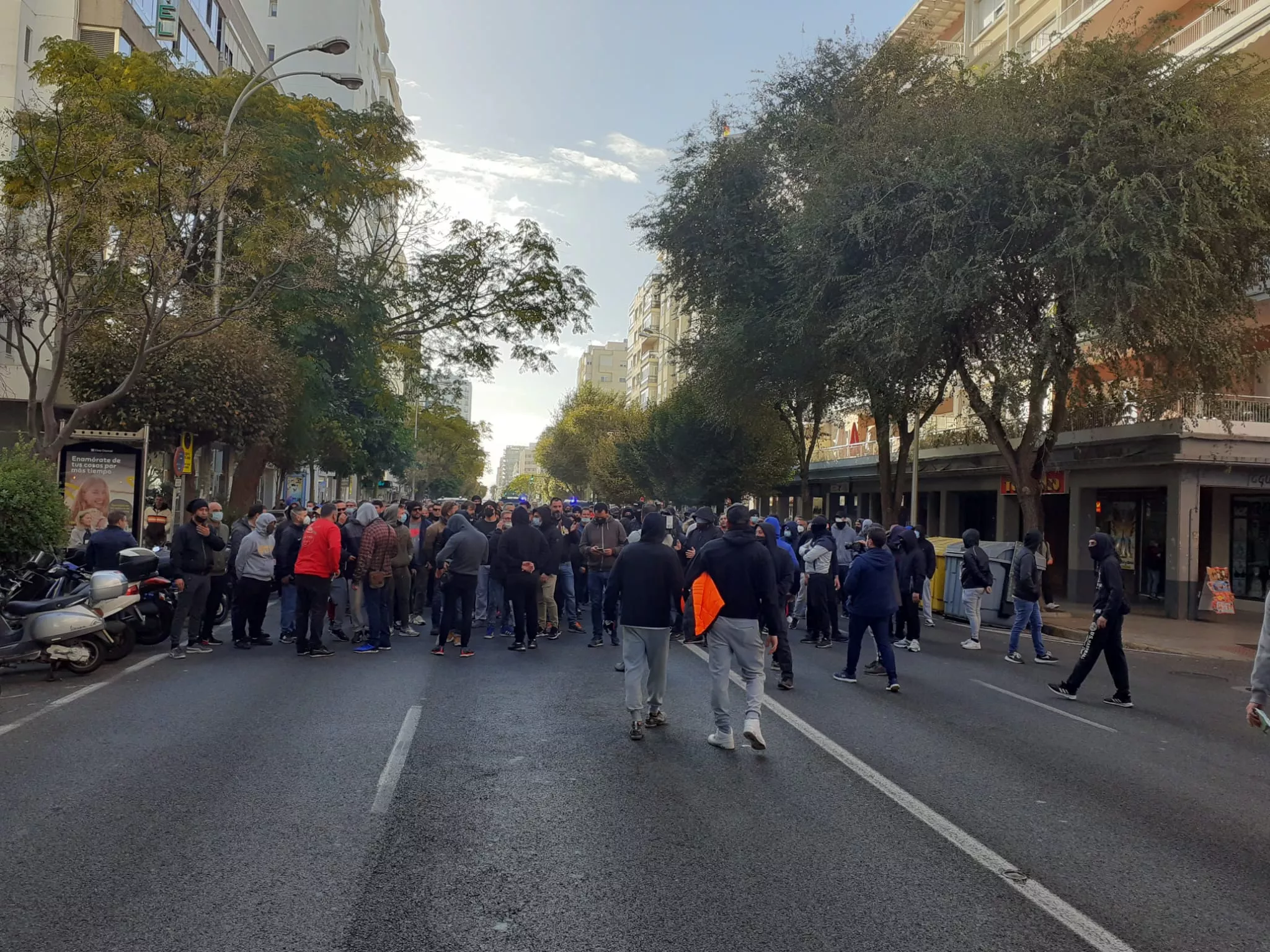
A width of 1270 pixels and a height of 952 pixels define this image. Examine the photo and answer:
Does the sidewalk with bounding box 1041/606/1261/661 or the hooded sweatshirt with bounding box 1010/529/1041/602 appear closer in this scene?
the hooded sweatshirt with bounding box 1010/529/1041/602

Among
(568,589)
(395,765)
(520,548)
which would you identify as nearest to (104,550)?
(520,548)

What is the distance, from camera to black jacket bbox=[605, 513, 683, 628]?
26.1 ft

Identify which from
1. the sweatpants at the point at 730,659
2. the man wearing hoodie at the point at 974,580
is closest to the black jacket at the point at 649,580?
the sweatpants at the point at 730,659

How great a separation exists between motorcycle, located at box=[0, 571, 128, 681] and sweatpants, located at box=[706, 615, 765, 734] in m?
6.54

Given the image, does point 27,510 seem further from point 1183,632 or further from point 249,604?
point 1183,632

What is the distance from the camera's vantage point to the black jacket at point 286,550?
1319 centimetres

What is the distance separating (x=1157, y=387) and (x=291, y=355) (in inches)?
734

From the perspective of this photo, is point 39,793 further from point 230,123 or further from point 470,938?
point 230,123

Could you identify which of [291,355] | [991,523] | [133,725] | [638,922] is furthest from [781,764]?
[991,523]

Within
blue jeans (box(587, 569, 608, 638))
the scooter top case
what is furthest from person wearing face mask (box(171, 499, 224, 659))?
blue jeans (box(587, 569, 608, 638))

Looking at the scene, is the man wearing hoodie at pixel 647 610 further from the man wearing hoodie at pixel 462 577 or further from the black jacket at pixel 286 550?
the black jacket at pixel 286 550

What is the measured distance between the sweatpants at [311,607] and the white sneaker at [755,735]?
638 centimetres

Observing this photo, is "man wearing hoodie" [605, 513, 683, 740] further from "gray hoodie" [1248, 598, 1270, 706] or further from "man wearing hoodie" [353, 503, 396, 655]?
"man wearing hoodie" [353, 503, 396, 655]

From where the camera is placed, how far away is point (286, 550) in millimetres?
13219
